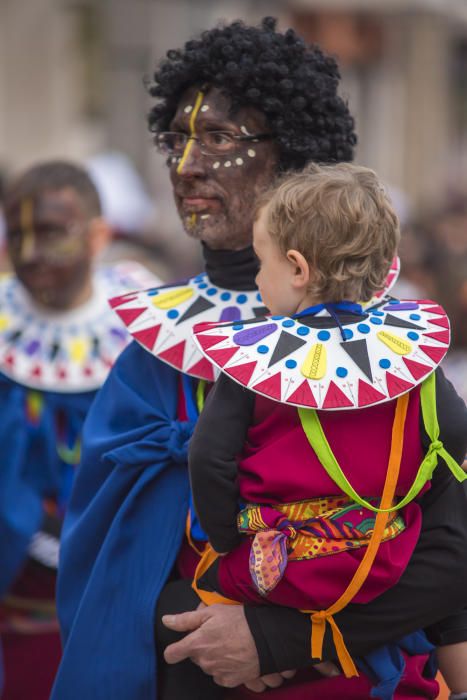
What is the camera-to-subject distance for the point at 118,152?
13727 mm

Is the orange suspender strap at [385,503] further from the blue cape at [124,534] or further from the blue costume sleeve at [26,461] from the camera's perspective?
the blue costume sleeve at [26,461]

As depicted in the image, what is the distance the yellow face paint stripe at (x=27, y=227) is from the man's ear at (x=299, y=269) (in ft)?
6.32

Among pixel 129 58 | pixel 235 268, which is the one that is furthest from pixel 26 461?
pixel 129 58

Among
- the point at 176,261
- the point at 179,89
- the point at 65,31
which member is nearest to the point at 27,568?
the point at 179,89

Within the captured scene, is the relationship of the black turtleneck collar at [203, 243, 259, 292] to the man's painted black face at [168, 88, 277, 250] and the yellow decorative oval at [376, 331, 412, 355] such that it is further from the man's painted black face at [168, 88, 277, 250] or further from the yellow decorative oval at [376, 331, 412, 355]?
the yellow decorative oval at [376, 331, 412, 355]

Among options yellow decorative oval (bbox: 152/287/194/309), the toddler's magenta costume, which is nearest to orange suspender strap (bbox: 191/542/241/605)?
the toddler's magenta costume

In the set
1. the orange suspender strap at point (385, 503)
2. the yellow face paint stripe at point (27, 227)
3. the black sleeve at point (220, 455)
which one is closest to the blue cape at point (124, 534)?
the orange suspender strap at point (385, 503)

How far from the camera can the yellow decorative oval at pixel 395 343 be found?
2502mm

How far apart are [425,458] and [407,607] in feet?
1.13

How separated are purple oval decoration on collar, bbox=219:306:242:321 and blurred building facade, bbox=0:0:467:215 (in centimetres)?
582

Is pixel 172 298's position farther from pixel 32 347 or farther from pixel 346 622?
pixel 32 347

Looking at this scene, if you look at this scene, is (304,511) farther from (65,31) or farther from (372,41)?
(372,41)

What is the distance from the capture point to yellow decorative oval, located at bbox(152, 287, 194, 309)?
3.05 m

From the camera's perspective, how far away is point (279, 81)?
2.99m
